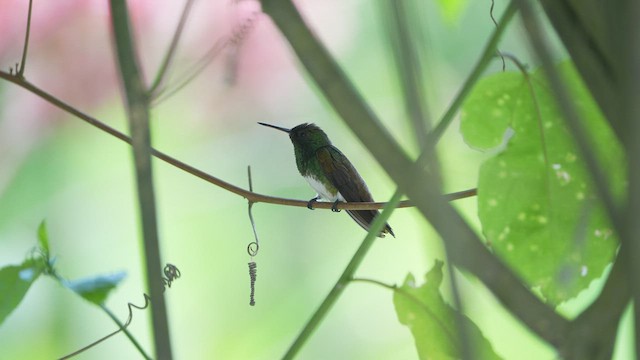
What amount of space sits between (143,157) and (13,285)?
166 millimetres

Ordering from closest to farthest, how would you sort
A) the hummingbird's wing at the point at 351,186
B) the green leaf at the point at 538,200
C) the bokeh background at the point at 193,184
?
the green leaf at the point at 538,200 → the hummingbird's wing at the point at 351,186 → the bokeh background at the point at 193,184

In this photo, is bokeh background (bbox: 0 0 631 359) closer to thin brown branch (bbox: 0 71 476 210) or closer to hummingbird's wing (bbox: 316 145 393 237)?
hummingbird's wing (bbox: 316 145 393 237)

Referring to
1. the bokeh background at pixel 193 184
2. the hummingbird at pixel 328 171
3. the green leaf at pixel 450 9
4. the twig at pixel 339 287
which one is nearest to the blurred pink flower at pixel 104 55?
the bokeh background at pixel 193 184

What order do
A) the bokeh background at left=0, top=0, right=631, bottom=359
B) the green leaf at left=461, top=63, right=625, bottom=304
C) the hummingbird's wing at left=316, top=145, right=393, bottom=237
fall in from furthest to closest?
the bokeh background at left=0, top=0, right=631, bottom=359 → the hummingbird's wing at left=316, top=145, right=393, bottom=237 → the green leaf at left=461, top=63, right=625, bottom=304

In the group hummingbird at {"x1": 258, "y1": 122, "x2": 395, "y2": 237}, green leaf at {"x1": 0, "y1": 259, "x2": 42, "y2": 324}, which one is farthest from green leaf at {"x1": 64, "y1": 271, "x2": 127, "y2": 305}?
hummingbird at {"x1": 258, "y1": 122, "x2": 395, "y2": 237}

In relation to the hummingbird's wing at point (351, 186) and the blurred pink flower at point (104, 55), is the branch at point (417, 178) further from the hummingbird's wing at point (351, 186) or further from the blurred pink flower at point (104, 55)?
the blurred pink flower at point (104, 55)

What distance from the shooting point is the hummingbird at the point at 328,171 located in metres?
0.40

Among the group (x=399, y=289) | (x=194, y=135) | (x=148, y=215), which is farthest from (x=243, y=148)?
(x=148, y=215)

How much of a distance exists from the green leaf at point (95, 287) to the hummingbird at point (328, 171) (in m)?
0.13

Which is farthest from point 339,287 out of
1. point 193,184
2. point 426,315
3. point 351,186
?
point 193,184

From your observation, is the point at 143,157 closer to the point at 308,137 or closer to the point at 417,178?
the point at 417,178

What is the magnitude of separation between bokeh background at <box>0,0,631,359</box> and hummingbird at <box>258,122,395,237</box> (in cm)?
8

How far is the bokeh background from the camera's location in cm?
54

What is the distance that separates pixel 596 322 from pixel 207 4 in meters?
0.45
